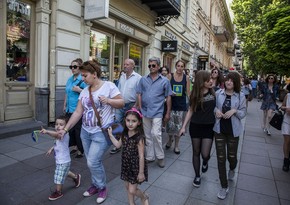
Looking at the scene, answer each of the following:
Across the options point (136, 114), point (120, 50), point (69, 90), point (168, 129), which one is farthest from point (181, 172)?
point (120, 50)

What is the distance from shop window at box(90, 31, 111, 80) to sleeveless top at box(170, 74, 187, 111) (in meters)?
4.22

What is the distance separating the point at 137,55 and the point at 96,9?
15.4ft

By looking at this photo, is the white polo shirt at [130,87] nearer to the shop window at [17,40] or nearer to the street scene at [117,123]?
the street scene at [117,123]

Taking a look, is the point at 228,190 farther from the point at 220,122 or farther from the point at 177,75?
the point at 177,75

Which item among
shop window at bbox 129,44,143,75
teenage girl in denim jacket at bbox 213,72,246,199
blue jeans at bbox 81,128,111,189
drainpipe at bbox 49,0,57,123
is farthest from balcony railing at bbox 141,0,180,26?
blue jeans at bbox 81,128,111,189

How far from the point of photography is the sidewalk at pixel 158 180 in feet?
10.5

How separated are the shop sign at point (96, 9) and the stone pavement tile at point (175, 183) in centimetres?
478

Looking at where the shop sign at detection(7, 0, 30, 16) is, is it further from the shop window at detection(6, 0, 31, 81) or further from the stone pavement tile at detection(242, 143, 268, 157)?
the stone pavement tile at detection(242, 143, 268, 157)

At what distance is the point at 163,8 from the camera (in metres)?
11.5

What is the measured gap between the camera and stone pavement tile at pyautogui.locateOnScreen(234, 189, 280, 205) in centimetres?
328

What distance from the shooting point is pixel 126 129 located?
2.78m

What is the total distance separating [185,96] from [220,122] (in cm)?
173

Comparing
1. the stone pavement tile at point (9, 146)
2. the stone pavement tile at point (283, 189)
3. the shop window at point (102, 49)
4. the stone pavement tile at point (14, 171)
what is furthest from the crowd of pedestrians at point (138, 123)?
the shop window at point (102, 49)

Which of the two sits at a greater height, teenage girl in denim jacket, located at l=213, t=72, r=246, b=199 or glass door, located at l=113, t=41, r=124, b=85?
glass door, located at l=113, t=41, r=124, b=85
